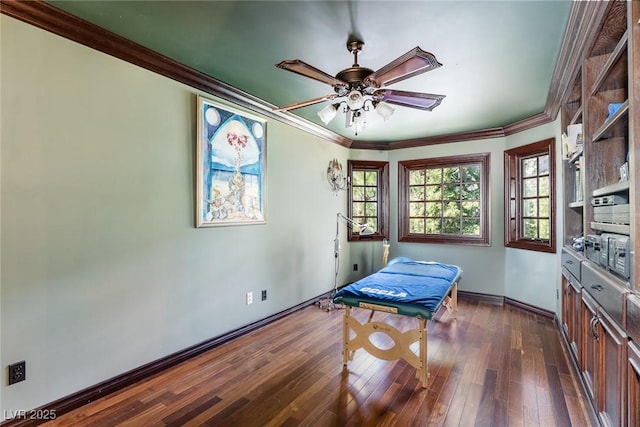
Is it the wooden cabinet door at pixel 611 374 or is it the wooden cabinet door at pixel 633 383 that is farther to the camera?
the wooden cabinet door at pixel 611 374

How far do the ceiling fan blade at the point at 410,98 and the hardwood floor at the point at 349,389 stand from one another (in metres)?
2.01

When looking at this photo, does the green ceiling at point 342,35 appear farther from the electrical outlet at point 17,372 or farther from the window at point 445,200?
the electrical outlet at point 17,372

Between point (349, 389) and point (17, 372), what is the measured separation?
194cm

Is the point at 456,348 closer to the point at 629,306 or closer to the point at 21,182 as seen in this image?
the point at 629,306

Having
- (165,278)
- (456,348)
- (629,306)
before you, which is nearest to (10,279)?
(165,278)

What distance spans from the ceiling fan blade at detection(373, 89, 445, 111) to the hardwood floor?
201cm

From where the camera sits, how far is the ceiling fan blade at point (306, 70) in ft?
5.96

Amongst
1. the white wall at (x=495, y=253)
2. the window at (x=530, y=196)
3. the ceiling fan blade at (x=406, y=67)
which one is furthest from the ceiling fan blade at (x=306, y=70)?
the window at (x=530, y=196)

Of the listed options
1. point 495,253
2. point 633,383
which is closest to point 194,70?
point 633,383

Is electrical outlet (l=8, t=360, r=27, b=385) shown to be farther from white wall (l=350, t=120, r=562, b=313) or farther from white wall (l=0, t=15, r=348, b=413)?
white wall (l=350, t=120, r=562, b=313)

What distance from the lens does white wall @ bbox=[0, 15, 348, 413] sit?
1759 millimetres

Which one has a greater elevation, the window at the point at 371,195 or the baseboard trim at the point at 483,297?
the window at the point at 371,195

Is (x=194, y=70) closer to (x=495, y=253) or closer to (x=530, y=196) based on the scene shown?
(x=530, y=196)

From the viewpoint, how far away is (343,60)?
236 centimetres
